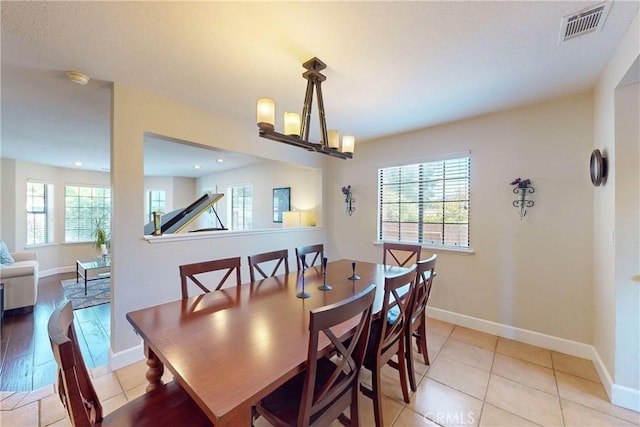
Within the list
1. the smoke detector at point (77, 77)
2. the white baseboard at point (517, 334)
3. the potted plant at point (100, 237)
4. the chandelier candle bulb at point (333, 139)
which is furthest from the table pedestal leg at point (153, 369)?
the potted plant at point (100, 237)

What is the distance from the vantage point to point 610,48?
6.01 feet

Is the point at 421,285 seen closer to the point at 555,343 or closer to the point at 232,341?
the point at 232,341

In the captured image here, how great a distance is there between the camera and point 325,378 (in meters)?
1.38

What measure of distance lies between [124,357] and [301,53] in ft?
10.0

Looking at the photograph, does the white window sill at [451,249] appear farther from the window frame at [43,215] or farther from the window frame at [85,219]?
the window frame at [43,215]

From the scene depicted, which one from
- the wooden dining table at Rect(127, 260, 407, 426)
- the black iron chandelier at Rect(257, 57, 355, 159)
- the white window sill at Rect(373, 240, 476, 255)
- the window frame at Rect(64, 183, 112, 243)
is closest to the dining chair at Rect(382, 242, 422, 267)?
the white window sill at Rect(373, 240, 476, 255)

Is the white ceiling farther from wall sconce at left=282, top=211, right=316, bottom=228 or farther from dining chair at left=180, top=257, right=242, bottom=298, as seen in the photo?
wall sconce at left=282, top=211, right=316, bottom=228

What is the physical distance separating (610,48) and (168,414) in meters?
3.54

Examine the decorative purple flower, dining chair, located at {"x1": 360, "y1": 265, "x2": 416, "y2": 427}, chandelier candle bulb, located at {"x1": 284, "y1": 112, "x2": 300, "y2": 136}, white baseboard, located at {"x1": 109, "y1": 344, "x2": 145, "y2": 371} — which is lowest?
white baseboard, located at {"x1": 109, "y1": 344, "x2": 145, "y2": 371}

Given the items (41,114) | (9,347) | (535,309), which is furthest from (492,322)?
(41,114)

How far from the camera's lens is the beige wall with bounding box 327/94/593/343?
252cm

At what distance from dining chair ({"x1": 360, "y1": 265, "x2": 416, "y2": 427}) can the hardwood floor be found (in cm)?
254

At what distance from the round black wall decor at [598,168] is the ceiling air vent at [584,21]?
1050 millimetres

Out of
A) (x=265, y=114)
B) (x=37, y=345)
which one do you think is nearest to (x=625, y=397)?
(x=265, y=114)
